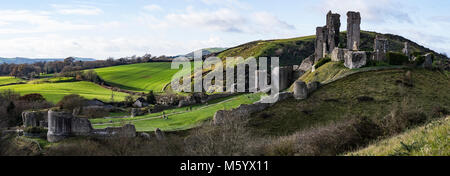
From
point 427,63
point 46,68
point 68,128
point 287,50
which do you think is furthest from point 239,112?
point 46,68

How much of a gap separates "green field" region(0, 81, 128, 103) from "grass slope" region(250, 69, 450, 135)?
56.8 meters

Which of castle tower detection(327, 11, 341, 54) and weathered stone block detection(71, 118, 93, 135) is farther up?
castle tower detection(327, 11, 341, 54)

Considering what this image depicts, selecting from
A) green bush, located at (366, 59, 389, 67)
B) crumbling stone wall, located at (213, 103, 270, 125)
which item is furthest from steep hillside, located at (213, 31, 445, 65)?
crumbling stone wall, located at (213, 103, 270, 125)

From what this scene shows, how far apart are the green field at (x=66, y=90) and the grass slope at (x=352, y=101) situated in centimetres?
5684

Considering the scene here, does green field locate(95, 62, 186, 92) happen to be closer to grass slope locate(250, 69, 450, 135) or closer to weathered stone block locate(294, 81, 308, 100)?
weathered stone block locate(294, 81, 308, 100)

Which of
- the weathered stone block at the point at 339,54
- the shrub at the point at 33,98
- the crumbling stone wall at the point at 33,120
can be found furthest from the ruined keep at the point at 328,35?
the shrub at the point at 33,98

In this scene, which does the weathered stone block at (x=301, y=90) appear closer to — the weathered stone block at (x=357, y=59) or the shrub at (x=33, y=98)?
the weathered stone block at (x=357, y=59)

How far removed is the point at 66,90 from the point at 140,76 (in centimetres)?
3621

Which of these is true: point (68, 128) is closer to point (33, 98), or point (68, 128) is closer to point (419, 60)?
point (419, 60)

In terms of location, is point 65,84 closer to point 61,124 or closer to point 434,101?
point 61,124

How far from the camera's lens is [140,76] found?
132m

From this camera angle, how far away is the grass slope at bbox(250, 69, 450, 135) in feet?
122

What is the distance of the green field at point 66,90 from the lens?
88787mm
